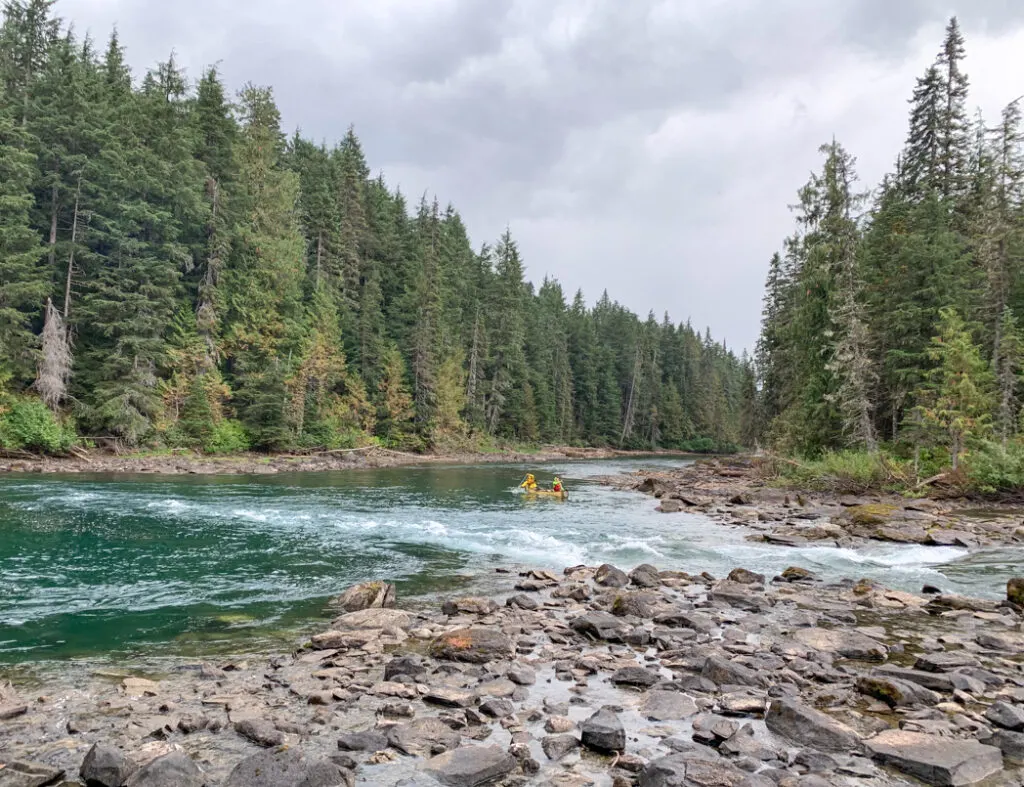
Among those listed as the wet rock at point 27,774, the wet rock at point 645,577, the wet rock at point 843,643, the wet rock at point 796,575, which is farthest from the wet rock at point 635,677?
the wet rock at point 796,575

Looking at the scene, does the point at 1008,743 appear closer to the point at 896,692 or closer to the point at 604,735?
the point at 896,692

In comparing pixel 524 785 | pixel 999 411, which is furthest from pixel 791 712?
pixel 999 411

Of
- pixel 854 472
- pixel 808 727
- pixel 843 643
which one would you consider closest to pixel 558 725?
pixel 808 727

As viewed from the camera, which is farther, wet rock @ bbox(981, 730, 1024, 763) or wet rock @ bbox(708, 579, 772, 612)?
wet rock @ bbox(708, 579, 772, 612)

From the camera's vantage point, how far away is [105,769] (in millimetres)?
4816

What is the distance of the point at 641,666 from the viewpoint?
25.2 ft

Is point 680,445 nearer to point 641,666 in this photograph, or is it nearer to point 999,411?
point 999,411

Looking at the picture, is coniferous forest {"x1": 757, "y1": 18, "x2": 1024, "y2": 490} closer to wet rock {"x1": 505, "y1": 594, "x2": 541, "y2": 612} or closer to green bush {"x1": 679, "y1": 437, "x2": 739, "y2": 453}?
wet rock {"x1": 505, "y1": 594, "x2": 541, "y2": 612}

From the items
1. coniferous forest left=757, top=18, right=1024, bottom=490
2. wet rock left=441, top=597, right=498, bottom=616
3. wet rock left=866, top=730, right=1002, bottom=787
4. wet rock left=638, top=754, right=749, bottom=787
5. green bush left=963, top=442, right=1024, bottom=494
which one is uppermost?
coniferous forest left=757, top=18, right=1024, bottom=490

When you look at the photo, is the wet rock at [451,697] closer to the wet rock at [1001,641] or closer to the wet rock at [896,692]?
the wet rock at [896,692]

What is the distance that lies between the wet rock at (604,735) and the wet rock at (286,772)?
6.96 feet

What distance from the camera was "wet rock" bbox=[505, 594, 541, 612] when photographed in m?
10.8

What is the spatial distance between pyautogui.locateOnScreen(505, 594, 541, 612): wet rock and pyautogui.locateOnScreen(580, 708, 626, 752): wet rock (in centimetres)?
495

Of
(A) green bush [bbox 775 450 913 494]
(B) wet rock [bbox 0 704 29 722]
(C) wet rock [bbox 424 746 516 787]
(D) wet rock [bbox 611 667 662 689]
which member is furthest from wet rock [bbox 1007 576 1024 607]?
(A) green bush [bbox 775 450 913 494]
